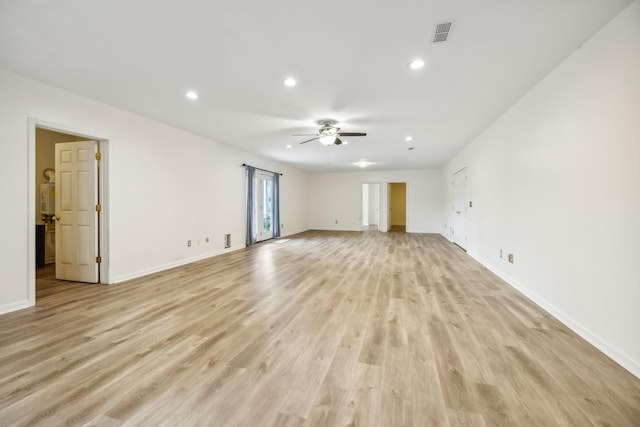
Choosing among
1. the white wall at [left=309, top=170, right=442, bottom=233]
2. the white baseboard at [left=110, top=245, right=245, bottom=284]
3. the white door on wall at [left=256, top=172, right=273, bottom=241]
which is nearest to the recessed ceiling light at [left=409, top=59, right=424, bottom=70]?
the white baseboard at [left=110, top=245, right=245, bottom=284]

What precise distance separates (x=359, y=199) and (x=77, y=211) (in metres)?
9.00

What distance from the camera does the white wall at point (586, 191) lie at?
191 centimetres

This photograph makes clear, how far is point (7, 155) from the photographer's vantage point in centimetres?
289

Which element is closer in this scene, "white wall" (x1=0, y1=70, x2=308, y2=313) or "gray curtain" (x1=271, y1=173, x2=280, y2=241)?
"white wall" (x1=0, y1=70, x2=308, y2=313)

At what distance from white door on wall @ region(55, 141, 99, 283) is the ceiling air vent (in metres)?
4.55

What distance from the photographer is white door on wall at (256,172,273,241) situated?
836cm

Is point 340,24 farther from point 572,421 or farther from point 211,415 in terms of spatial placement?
point 572,421

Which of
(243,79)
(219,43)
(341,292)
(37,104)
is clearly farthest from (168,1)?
(341,292)

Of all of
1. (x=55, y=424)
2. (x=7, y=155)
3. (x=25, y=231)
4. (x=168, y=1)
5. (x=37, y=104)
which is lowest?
(x=55, y=424)

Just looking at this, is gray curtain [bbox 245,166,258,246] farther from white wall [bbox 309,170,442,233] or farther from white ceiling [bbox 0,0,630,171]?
white wall [bbox 309,170,442,233]

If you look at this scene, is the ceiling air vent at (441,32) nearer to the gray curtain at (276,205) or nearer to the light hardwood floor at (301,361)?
the light hardwood floor at (301,361)

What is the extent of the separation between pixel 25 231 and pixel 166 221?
1889 millimetres

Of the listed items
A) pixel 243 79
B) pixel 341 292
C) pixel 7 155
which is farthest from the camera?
pixel 341 292

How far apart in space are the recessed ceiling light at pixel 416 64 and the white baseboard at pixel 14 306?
4.86m
